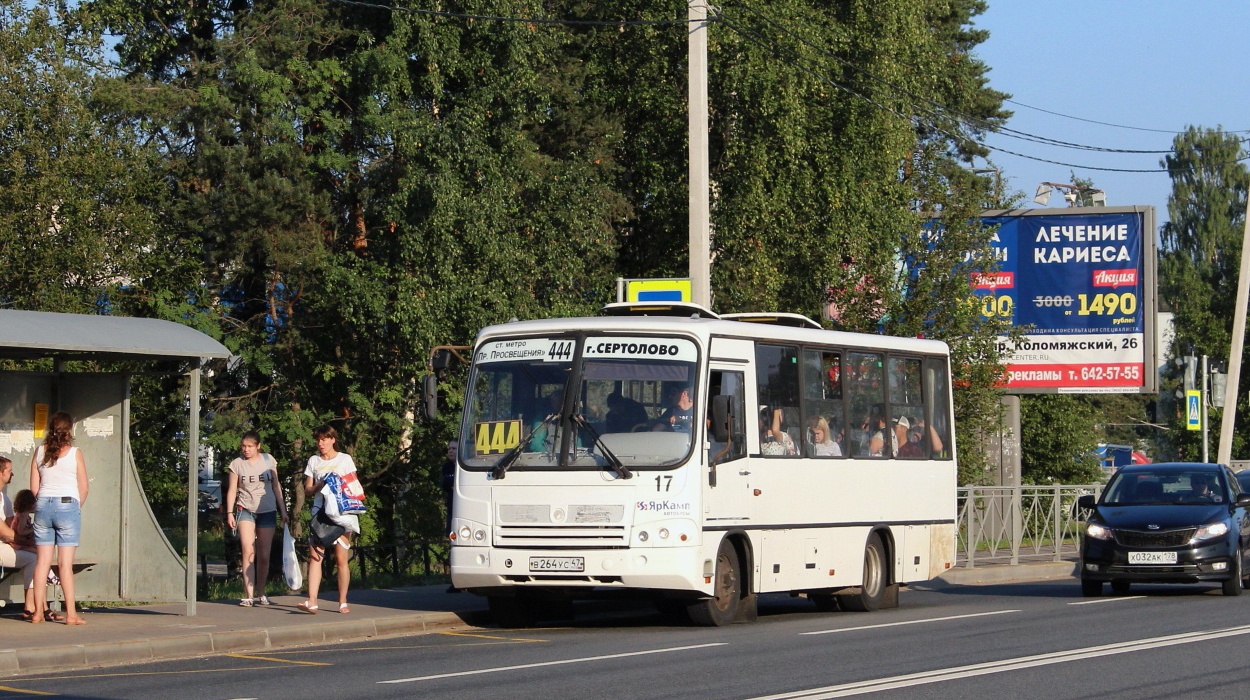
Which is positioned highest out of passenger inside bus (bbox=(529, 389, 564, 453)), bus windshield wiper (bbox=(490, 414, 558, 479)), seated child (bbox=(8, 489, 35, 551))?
passenger inside bus (bbox=(529, 389, 564, 453))

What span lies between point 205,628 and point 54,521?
1554 millimetres

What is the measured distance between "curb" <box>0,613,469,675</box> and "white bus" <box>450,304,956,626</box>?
0.60 metres

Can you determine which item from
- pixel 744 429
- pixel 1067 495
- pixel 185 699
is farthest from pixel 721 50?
pixel 185 699

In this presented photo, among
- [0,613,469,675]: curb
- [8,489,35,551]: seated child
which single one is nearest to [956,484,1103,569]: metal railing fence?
[0,613,469,675]: curb

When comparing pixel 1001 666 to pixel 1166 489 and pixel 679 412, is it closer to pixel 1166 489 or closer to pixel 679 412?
pixel 679 412

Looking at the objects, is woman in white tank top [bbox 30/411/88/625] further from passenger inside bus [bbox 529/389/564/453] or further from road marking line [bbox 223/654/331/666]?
passenger inside bus [bbox 529/389/564/453]

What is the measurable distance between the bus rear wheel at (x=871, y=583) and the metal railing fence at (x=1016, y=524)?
6.39 metres

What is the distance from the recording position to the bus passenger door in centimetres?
1579

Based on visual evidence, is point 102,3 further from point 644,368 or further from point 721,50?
point 644,368

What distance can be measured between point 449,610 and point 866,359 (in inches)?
214

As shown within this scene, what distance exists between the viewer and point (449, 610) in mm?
17188

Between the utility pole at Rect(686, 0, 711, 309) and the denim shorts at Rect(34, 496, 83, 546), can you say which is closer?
the denim shorts at Rect(34, 496, 83, 546)

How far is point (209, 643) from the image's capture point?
13.8 m

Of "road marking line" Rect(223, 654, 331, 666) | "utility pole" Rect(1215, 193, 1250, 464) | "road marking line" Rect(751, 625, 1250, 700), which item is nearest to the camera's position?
"road marking line" Rect(751, 625, 1250, 700)
